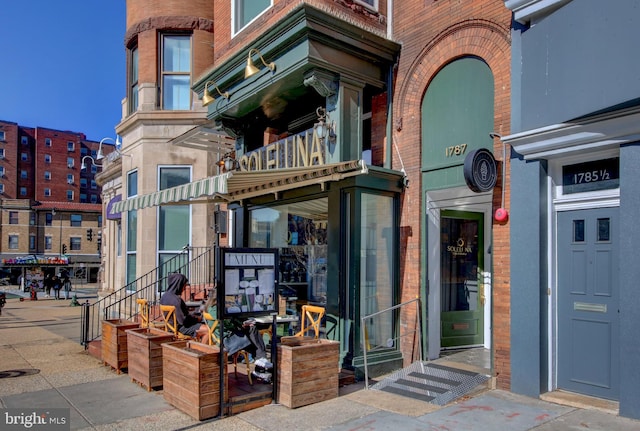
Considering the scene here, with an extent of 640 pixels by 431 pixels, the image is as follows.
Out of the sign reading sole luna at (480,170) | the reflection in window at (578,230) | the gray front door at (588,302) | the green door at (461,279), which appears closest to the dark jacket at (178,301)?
the green door at (461,279)

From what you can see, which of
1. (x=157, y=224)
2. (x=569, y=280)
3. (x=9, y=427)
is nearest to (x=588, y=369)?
(x=569, y=280)

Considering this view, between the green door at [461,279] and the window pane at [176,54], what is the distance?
33.3 feet

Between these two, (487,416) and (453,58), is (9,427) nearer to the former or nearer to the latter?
(487,416)

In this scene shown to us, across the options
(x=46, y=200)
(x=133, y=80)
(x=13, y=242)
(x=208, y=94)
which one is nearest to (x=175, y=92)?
(x=133, y=80)

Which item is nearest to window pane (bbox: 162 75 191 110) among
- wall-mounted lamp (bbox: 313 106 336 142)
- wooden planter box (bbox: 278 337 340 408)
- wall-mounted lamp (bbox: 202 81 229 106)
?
wall-mounted lamp (bbox: 202 81 229 106)

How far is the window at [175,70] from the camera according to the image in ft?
50.6

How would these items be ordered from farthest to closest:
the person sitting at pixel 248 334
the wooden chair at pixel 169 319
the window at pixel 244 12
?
the window at pixel 244 12
the wooden chair at pixel 169 319
the person sitting at pixel 248 334

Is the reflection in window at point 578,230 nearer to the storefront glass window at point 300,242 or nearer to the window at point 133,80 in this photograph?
the storefront glass window at point 300,242

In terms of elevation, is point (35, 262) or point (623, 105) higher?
point (623, 105)

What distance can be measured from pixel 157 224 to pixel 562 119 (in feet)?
38.4

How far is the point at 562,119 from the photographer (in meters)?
6.30

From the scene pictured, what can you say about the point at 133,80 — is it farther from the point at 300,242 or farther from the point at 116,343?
the point at 116,343

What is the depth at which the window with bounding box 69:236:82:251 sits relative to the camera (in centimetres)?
6806

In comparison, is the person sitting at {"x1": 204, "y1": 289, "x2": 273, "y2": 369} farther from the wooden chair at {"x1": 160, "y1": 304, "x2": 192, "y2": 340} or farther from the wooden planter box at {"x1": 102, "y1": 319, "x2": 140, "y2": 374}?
the wooden planter box at {"x1": 102, "y1": 319, "x2": 140, "y2": 374}
